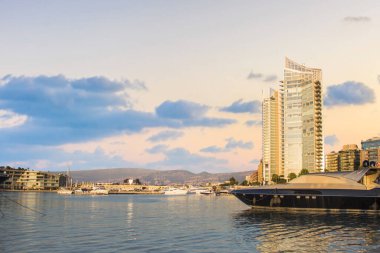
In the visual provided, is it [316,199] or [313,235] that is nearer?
[313,235]

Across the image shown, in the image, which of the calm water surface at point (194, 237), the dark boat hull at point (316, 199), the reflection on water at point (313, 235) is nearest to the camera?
the calm water surface at point (194, 237)

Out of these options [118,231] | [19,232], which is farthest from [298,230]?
[19,232]

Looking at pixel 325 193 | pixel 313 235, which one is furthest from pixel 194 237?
pixel 325 193

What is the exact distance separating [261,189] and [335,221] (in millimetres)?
28772

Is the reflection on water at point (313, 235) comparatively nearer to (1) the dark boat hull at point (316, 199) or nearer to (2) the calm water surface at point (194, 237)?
(2) the calm water surface at point (194, 237)

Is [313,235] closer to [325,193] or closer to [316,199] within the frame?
[325,193]

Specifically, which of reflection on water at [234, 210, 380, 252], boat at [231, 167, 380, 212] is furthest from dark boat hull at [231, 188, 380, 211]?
reflection on water at [234, 210, 380, 252]

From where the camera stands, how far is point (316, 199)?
89062 millimetres

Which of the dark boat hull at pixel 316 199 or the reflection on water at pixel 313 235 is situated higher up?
the dark boat hull at pixel 316 199

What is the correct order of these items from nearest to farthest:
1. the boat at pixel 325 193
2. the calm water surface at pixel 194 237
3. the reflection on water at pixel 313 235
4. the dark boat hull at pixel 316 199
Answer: the calm water surface at pixel 194 237
the reflection on water at pixel 313 235
the dark boat hull at pixel 316 199
the boat at pixel 325 193

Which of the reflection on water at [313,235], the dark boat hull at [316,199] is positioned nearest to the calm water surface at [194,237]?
the reflection on water at [313,235]

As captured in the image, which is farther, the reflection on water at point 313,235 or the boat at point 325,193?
the boat at point 325,193

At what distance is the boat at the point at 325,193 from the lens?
85.6 meters

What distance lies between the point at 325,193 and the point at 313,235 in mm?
38613
